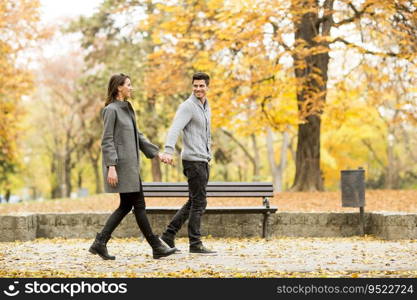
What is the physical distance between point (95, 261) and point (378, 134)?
131 feet

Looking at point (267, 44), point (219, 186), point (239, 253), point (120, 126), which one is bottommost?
point (239, 253)

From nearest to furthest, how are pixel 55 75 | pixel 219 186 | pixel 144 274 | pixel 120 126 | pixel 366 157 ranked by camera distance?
1. pixel 144 274
2. pixel 120 126
3. pixel 219 186
4. pixel 55 75
5. pixel 366 157

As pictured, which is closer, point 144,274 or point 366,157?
point 144,274

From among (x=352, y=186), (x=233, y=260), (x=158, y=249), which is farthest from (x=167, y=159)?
(x=352, y=186)

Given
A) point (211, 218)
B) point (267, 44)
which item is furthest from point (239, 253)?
point (267, 44)

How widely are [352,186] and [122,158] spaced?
455cm

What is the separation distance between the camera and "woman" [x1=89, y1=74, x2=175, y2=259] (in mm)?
8062

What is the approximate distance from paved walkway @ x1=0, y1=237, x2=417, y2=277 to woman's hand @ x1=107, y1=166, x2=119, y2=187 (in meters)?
0.88

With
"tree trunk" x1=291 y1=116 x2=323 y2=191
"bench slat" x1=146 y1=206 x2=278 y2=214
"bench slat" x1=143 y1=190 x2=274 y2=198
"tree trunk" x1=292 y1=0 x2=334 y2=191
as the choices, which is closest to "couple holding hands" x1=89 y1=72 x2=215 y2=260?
"bench slat" x1=146 y1=206 x2=278 y2=214

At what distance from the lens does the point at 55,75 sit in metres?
39.8

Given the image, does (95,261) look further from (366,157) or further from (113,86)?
(366,157)

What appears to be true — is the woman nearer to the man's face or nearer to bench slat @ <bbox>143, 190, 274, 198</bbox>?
the man's face

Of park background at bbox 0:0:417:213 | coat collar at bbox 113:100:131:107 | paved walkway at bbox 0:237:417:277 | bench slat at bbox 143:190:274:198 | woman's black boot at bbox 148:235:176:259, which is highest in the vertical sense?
park background at bbox 0:0:417:213

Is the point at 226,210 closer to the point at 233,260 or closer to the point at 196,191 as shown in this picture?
the point at 196,191
